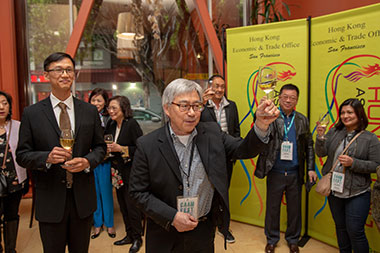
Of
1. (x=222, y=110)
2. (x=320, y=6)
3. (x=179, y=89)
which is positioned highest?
(x=320, y=6)

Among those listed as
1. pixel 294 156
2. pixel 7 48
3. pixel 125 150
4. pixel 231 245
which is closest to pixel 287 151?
pixel 294 156

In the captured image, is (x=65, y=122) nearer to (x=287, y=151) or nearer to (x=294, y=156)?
(x=287, y=151)

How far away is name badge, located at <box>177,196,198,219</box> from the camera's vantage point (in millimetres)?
1530

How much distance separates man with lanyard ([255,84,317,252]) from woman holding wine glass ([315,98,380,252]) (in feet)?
1.63

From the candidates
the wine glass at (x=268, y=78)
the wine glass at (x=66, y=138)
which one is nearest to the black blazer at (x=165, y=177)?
the wine glass at (x=268, y=78)

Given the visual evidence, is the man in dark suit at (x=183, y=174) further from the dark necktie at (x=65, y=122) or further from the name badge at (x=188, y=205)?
the dark necktie at (x=65, y=122)

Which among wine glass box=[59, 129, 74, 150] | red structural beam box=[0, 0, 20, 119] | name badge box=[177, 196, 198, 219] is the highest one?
red structural beam box=[0, 0, 20, 119]

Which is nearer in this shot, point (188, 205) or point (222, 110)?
point (188, 205)

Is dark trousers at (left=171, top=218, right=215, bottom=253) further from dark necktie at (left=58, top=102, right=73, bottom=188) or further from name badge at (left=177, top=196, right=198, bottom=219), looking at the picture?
dark necktie at (left=58, top=102, right=73, bottom=188)

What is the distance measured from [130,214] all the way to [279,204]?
1657mm

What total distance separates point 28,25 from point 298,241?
5259 millimetres

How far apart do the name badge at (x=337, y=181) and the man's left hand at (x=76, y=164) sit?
6.86 feet

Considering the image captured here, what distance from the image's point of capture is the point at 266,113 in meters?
1.40

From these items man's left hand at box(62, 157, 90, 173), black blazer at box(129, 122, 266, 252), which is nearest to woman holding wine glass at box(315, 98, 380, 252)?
black blazer at box(129, 122, 266, 252)
